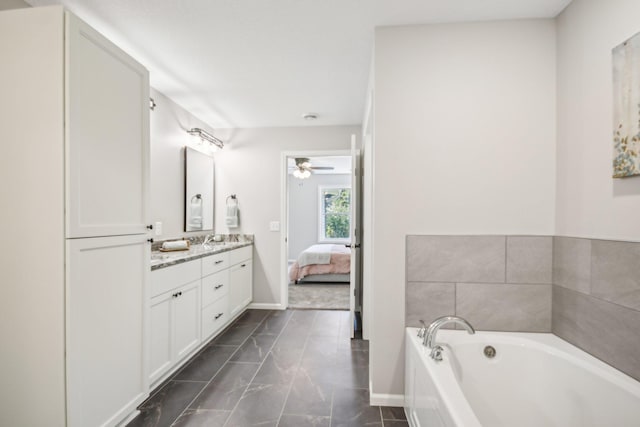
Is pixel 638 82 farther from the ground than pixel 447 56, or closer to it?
closer to it

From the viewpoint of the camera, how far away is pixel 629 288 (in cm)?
136

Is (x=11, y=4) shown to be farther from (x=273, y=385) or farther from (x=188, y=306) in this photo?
(x=273, y=385)

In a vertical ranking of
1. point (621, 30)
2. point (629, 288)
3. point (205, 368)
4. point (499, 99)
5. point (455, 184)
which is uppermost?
point (621, 30)

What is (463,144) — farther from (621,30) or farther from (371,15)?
(371,15)

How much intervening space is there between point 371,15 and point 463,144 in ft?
3.08

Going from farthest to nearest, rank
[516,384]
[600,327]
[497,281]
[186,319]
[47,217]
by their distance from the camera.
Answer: [186,319] → [497,281] → [516,384] → [600,327] → [47,217]

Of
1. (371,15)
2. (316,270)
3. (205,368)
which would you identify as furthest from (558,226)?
(316,270)

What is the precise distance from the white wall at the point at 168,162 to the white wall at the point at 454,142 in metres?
2.08

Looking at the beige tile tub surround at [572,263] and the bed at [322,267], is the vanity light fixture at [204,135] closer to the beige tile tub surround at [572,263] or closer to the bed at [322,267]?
the bed at [322,267]

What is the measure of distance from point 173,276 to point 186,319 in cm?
42

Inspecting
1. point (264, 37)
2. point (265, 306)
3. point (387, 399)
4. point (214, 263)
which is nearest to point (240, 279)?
point (265, 306)

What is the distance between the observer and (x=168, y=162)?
3068mm

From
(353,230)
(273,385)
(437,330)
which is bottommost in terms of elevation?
(273,385)

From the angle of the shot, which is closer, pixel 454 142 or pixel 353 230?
pixel 454 142
